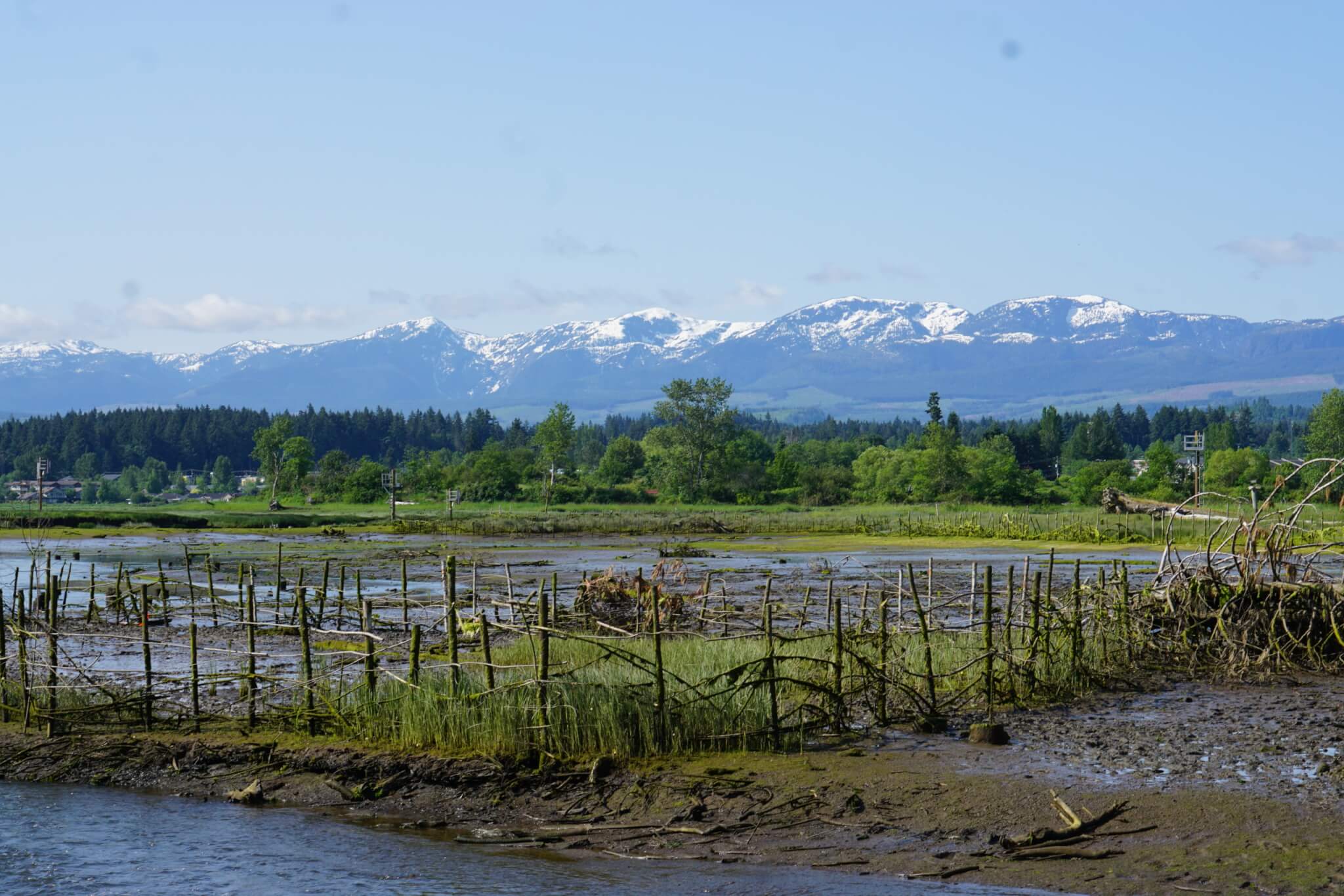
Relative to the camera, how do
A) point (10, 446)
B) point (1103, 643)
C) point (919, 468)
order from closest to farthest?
point (1103, 643), point (919, 468), point (10, 446)

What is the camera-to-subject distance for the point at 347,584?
3950 centimetres

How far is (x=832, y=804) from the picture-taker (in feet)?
41.8

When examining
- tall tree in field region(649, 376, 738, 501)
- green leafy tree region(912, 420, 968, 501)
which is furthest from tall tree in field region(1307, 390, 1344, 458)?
tall tree in field region(649, 376, 738, 501)

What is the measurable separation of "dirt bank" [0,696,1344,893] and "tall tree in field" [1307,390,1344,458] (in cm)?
10469

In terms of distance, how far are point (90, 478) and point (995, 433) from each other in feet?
365

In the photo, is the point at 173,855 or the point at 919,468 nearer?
the point at 173,855

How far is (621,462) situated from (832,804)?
125m

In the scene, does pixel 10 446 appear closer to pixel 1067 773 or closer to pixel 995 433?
pixel 995 433

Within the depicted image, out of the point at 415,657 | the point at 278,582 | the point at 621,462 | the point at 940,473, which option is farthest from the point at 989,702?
the point at 621,462

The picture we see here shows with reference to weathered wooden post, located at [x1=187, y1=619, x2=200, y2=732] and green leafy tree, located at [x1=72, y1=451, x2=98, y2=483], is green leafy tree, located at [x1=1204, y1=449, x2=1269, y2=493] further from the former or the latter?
green leafy tree, located at [x1=72, y1=451, x2=98, y2=483]

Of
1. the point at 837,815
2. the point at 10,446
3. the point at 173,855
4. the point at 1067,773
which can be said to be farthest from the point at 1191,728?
the point at 10,446

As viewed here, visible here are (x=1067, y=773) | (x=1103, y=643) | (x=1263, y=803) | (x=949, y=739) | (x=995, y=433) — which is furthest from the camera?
(x=995, y=433)

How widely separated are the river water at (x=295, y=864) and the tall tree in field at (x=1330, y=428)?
353ft

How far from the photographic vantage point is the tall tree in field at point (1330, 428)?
358ft
